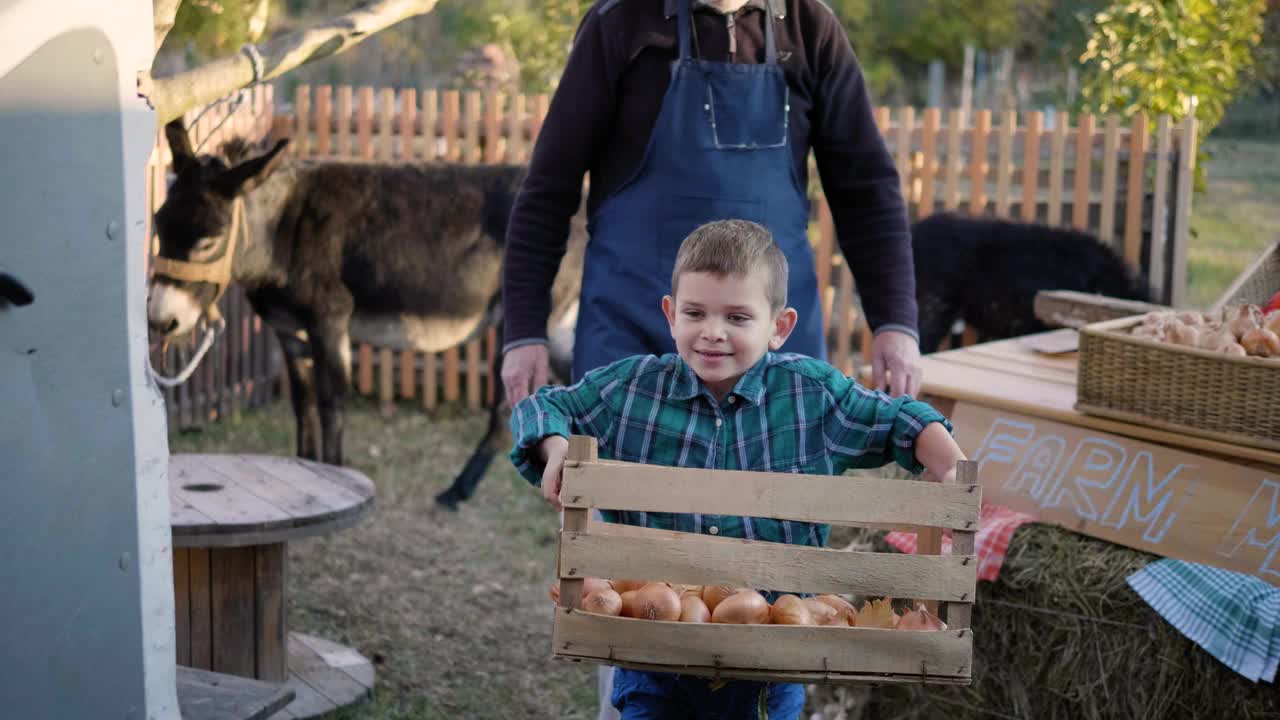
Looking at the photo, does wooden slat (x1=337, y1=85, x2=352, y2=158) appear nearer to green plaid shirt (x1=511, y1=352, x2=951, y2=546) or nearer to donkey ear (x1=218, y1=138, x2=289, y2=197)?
donkey ear (x1=218, y1=138, x2=289, y2=197)

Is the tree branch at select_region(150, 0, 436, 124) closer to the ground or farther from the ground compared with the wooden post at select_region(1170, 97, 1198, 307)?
farther from the ground

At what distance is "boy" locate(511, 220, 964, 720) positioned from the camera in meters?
2.38

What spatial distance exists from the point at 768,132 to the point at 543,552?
3772mm

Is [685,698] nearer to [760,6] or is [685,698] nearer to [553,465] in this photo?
[553,465]

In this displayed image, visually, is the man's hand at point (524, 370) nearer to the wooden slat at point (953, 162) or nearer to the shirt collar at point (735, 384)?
the shirt collar at point (735, 384)

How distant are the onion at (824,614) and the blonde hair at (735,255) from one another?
55 cm

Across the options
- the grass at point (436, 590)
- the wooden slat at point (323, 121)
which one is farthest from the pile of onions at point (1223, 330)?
the wooden slat at point (323, 121)

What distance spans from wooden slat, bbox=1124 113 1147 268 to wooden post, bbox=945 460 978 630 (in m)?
6.78

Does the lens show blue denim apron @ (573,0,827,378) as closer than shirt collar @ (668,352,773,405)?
No

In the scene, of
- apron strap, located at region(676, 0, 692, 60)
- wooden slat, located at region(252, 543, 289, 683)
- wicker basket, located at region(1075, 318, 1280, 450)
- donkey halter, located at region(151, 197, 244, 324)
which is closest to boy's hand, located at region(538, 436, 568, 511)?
apron strap, located at region(676, 0, 692, 60)

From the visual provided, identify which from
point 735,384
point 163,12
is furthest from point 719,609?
point 163,12

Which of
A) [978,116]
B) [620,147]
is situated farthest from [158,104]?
[978,116]

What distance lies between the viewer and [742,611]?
2123mm

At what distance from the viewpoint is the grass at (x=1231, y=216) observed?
13.6 m
